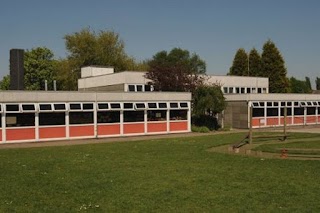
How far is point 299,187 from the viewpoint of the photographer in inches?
400

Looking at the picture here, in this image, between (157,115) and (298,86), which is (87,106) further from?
(298,86)

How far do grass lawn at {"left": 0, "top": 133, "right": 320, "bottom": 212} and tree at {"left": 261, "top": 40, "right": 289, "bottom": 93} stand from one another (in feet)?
155

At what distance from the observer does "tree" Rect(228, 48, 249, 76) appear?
2657 inches

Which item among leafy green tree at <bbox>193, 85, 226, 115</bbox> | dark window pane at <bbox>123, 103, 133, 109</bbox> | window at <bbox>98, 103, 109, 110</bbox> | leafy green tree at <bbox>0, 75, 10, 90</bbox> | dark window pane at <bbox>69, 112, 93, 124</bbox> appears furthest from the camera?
Answer: leafy green tree at <bbox>0, 75, 10, 90</bbox>

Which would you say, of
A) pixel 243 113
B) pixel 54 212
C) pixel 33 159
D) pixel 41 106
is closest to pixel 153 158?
pixel 33 159

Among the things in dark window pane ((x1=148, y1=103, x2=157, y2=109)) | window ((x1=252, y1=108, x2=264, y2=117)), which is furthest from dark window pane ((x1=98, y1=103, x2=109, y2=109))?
window ((x1=252, y1=108, x2=264, y2=117))

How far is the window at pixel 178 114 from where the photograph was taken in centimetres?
3123

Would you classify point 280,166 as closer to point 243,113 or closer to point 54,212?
point 54,212

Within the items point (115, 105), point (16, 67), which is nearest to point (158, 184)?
point (115, 105)

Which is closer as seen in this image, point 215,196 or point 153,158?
point 215,196

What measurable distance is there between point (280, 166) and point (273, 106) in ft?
81.5

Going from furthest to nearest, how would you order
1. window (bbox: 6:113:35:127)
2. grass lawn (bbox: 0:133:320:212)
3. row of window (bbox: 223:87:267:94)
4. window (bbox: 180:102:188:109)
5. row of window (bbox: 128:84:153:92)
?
row of window (bbox: 223:87:267:94), row of window (bbox: 128:84:153:92), window (bbox: 180:102:188:109), window (bbox: 6:113:35:127), grass lawn (bbox: 0:133:320:212)

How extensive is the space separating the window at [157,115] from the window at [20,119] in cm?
824

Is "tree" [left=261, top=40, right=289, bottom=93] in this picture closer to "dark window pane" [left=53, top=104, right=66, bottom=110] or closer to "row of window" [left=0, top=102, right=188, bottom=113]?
"row of window" [left=0, top=102, right=188, bottom=113]
